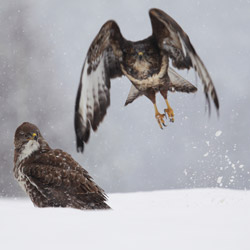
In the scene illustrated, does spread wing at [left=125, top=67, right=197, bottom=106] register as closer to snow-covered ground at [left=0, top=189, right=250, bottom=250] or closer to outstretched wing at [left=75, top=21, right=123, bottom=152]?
outstretched wing at [left=75, top=21, right=123, bottom=152]

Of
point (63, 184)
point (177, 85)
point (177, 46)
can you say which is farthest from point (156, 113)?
point (63, 184)

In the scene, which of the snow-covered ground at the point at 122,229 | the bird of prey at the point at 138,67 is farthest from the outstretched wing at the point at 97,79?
the snow-covered ground at the point at 122,229

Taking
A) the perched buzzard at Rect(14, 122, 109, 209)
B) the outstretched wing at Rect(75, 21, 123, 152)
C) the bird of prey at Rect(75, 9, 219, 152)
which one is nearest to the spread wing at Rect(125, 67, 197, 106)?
the bird of prey at Rect(75, 9, 219, 152)

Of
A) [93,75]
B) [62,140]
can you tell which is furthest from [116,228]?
[62,140]

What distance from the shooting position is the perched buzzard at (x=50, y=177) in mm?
2104

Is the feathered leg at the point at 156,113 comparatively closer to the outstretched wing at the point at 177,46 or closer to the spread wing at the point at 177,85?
the spread wing at the point at 177,85

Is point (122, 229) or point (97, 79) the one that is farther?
point (97, 79)

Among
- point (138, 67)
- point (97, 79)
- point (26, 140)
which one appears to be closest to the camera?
point (26, 140)

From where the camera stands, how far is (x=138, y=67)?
2.44 m

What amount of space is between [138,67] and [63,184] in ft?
2.54

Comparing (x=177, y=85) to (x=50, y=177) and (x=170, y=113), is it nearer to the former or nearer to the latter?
(x=170, y=113)

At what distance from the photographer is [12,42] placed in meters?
3.72

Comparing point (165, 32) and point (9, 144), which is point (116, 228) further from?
point (9, 144)

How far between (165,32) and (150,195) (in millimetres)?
1112
